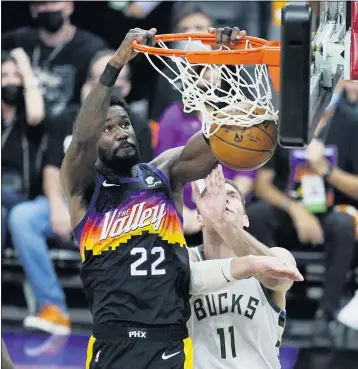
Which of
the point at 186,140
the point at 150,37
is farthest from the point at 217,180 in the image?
the point at 186,140

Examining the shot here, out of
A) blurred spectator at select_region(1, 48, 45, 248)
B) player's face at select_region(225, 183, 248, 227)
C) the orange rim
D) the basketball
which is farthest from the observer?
blurred spectator at select_region(1, 48, 45, 248)

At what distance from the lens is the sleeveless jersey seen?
4727 mm

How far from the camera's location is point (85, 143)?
4645mm

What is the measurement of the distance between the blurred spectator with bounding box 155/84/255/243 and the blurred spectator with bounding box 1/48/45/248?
1163 millimetres

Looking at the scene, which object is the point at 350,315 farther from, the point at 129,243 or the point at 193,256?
the point at 129,243

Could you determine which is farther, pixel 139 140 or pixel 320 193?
pixel 320 193

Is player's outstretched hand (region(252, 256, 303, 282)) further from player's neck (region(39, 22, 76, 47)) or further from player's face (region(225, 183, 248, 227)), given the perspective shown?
player's neck (region(39, 22, 76, 47))

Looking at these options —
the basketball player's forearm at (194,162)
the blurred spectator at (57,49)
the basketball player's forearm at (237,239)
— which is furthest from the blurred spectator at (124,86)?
the basketball player's forearm at (237,239)

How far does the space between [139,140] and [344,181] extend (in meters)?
1.52

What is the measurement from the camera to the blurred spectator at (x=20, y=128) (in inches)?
321

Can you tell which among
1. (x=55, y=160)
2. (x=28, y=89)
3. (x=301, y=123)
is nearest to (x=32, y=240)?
(x=55, y=160)

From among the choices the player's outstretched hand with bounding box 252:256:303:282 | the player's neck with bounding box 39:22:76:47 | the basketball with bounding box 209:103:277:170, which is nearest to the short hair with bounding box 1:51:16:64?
the player's neck with bounding box 39:22:76:47

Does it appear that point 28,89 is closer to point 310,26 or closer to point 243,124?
point 243,124

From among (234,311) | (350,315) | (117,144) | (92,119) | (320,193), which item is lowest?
(350,315)
